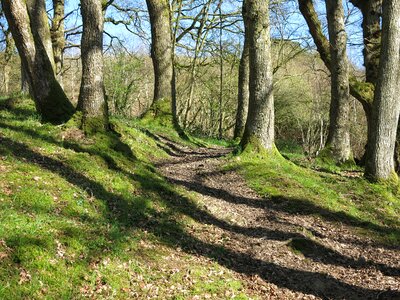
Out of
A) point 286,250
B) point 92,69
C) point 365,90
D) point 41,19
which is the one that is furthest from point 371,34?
point 41,19

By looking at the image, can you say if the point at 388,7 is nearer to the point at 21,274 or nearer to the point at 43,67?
the point at 43,67

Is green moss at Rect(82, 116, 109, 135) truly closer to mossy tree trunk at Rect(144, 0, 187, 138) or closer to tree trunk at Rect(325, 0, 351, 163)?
mossy tree trunk at Rect(144, 0, 187, 138)

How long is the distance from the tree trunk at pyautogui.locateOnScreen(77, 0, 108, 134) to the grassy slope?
1.43ft

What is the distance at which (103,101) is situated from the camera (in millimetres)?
9727

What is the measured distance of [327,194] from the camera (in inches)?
388

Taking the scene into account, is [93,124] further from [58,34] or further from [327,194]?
[58,34]

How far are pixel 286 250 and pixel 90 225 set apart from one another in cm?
343

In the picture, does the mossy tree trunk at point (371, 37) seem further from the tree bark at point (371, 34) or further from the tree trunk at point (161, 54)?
the tree trunk at point (161, 54)

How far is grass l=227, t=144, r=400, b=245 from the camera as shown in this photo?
29.0 feet

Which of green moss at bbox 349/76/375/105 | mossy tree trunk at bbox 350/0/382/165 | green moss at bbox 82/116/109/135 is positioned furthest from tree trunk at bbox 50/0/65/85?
mossy tree trunk at bbox 350/0/382/165

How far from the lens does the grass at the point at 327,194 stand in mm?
8836

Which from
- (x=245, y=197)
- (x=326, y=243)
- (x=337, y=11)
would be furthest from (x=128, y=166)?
(x=337, y=11)

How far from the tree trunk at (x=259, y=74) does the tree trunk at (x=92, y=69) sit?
388 cm

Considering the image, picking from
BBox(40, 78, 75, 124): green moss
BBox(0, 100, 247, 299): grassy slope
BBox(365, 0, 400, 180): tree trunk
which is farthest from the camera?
BBox(365, 0, 400, 180): tree trunk
